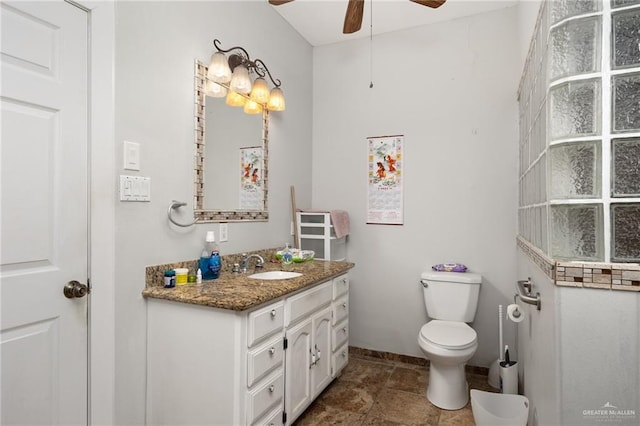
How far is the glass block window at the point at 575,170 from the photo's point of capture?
1.06m

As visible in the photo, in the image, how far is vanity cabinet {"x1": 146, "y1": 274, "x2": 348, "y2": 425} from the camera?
146 cm

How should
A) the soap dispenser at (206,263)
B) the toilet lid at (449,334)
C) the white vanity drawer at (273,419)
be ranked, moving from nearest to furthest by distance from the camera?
the white vanity drawer at (273,419) → the soap dispenser at (206,263) → the toilet lid at (449,334)

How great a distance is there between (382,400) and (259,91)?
2223mm

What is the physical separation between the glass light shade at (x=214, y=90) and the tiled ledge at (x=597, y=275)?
1.87 metres

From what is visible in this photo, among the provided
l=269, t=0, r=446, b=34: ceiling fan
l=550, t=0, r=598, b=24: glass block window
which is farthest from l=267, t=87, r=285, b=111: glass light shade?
l=550, t=0, r=598, b=24: glass block window

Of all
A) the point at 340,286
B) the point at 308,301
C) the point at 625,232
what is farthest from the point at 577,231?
the point at 340,286

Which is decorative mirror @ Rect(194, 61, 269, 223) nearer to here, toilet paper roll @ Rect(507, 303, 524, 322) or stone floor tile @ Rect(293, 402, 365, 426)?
stone floor tile @ Rect(293, 402, 365, 426)

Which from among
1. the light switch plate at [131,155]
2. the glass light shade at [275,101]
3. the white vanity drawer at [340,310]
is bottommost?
the white vanity drawer at [340,310]

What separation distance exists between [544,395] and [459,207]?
63.6 inches

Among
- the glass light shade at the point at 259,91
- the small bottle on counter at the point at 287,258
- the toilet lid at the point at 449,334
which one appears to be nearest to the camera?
the toilet lid at the point at 449,334

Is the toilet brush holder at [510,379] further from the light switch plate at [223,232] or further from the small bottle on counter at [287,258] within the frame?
the light switch plate at [223,232]

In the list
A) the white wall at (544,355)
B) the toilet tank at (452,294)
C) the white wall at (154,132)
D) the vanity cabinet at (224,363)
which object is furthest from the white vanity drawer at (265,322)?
the toilet tank at (452,294)

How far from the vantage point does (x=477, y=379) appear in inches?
99.4

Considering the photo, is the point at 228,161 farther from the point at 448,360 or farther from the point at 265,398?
the point at 448,360
